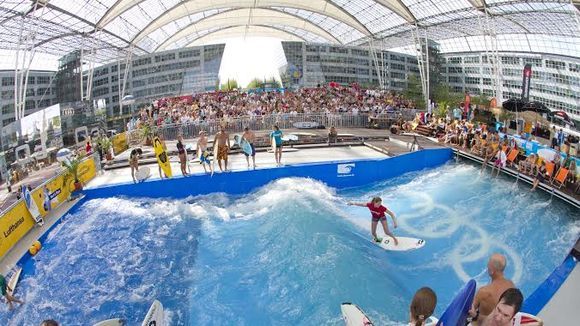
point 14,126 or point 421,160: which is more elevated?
point 14,126

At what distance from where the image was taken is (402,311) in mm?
7668

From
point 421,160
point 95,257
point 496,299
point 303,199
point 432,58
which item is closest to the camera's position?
point 496,299

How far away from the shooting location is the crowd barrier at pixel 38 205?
1048 cm

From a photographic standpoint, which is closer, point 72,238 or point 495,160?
point 72,238

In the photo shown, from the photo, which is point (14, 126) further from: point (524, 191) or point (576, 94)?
point (576, 94)

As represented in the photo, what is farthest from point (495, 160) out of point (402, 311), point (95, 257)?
point (95, 257)

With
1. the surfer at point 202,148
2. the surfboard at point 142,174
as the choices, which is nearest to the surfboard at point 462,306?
the surfer at point 202,148

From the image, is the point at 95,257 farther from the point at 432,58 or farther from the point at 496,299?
the point at 432,58

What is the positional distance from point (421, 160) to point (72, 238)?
14217 mm

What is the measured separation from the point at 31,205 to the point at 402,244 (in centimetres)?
1066

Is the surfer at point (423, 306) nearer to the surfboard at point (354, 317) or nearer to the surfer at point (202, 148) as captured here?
the surfboard at point (354, 317)

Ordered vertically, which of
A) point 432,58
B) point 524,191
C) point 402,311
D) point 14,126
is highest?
point 432,58

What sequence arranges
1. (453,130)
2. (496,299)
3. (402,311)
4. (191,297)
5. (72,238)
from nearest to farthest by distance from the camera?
(496,299)
(402,311)
(191,297)
(72,238)
(453,130)

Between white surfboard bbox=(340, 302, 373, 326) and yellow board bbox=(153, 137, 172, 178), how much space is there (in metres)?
A: 9.64
